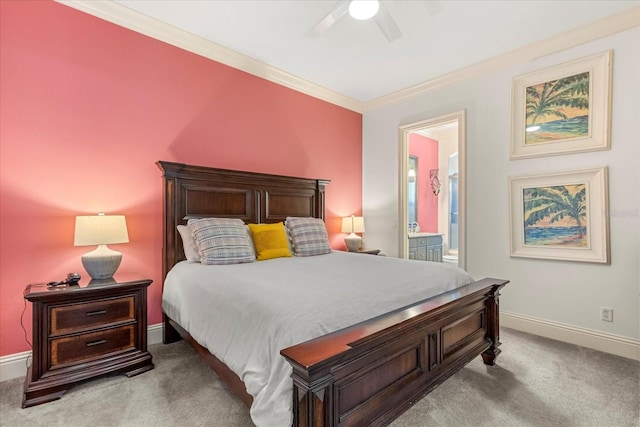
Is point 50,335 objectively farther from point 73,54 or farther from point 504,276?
point 504,276

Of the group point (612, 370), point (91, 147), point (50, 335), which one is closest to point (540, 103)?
point (612, 370)

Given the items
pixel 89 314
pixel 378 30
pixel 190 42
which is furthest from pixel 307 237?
pixel 190 42

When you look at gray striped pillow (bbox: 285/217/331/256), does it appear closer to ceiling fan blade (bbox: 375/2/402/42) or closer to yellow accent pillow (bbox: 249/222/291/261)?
yellow accent pillow (bbox: 249/222/291/261)

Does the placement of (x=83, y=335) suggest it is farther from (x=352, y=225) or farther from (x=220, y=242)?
(x=352, y=225)

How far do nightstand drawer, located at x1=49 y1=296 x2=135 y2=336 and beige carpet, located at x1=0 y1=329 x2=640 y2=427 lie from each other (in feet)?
1.30

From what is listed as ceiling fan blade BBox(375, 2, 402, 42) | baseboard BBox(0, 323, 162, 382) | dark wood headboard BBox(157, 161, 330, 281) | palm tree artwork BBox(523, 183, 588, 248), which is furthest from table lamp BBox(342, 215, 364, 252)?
baseboard BBox(0, 323, 162, 382)

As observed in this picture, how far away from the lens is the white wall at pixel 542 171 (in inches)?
99.2

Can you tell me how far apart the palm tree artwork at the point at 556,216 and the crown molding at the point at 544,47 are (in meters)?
1.32

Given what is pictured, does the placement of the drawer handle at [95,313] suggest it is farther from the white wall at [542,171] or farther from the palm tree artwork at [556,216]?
the palm tree artwork at [556,216]

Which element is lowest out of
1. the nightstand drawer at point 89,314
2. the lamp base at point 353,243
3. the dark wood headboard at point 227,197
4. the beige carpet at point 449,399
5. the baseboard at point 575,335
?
the beige carpet at point 449,399

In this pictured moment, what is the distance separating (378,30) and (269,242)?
7.37ft

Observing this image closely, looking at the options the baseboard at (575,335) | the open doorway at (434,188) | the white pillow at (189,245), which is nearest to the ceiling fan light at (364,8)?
the white pillow at (189,245)

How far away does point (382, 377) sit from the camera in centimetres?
142

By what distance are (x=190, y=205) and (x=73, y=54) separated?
1.46 m
